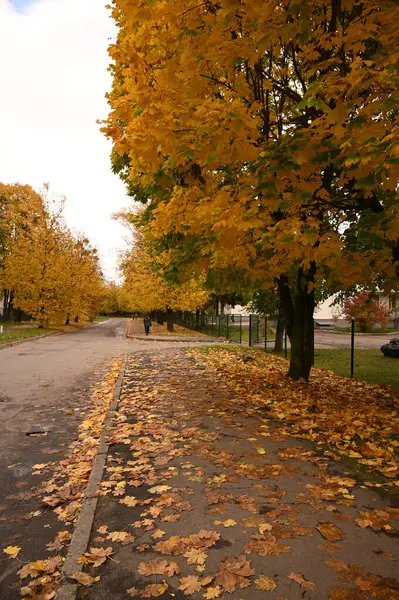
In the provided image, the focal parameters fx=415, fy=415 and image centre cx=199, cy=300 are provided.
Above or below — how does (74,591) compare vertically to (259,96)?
below

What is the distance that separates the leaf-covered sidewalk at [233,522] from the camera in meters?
2.87

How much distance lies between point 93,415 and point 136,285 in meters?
24.5

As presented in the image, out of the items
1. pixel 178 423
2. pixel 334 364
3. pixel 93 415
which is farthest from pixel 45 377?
pixel 334 364

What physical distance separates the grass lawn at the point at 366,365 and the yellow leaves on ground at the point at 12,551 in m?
10.3

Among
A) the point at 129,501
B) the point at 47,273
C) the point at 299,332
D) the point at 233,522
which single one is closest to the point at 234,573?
the point at 233,522

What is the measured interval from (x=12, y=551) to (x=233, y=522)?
1.86 meters

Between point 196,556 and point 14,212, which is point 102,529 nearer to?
point 196,556

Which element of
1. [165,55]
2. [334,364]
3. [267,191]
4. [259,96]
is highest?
[259,96]

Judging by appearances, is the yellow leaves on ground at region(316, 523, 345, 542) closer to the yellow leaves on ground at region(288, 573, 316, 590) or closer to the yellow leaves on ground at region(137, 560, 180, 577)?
the yellow leaves on ground at region(288, 573, 316, 590)

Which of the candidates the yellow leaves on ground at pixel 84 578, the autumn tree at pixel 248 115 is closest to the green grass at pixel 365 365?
the autumn tree at pixel 248 115

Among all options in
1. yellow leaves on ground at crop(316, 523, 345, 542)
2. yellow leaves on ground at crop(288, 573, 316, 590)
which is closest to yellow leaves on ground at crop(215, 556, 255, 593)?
yellow leaves on ground at crop(288, 573, 316, 590)

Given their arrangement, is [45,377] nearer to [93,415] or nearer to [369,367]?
[93,415]

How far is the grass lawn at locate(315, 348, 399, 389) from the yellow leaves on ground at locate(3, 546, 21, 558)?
1031 centimetres

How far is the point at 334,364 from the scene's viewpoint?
16188mm
